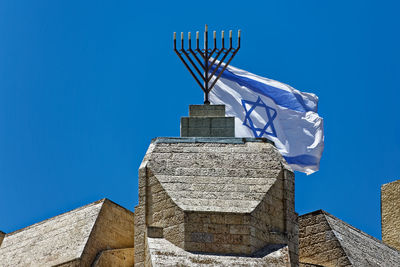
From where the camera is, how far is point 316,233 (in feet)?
78.4

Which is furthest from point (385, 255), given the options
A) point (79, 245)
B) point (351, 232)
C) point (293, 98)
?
point (79, 245)

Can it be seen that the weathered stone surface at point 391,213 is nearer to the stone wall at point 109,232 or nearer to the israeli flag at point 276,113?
the israeli flag at point 276,113

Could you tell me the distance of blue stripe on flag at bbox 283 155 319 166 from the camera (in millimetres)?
26984

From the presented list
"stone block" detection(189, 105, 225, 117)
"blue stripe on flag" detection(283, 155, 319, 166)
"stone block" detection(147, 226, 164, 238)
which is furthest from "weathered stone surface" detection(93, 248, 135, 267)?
"blue stripe on flag" detection(283, 155, 319, 166)

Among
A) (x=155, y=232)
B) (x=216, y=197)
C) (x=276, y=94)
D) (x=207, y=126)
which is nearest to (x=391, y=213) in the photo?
(x=276, y=94)

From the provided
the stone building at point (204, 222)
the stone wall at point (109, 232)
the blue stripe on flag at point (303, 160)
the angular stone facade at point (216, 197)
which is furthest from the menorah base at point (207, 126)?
the blue stripe on flag at point (303, 160)

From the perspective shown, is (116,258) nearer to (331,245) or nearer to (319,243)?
(319,243)

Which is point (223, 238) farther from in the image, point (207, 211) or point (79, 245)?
point (79, 245)

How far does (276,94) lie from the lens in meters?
27.9

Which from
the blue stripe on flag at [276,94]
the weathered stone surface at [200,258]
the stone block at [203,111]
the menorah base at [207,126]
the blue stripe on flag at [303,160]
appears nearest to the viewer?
the weathered stone surface at [200,258]

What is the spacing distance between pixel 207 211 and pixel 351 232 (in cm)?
574

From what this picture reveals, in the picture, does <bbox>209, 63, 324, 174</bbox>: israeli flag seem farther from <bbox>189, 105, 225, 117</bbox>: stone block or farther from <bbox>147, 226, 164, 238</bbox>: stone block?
<bbox>147, 226, 164, 238</bbox>: stone block

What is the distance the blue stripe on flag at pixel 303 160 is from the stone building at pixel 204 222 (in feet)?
8.02

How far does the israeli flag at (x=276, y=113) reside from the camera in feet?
88.7
